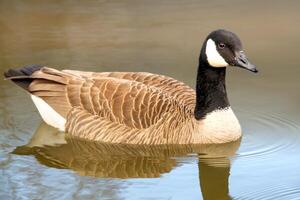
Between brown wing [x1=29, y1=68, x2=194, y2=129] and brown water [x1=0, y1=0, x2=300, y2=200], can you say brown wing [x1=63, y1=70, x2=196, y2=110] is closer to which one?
brown wing [x1=29, y1=68, x2=194, y2=129]

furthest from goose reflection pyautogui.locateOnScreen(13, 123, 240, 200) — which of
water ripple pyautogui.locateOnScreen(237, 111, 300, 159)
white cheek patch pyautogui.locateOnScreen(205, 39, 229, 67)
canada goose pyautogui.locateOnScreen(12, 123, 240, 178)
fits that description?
white cheek patch pyautogui.locateOnScreen(205, 39, 229, 67)

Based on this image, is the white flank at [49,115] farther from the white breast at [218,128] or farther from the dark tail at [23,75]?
the white breast at [218,128]

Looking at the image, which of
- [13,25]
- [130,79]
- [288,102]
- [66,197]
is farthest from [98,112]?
[13,25]

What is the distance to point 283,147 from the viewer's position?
684cm

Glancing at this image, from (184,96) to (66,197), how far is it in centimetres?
198

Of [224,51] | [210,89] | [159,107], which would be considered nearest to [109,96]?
[159,107]

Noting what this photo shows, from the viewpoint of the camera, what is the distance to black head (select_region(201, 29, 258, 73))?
6.71 m

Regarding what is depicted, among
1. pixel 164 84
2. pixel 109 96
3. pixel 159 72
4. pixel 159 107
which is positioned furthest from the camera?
pixel 159 72

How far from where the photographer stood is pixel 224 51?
6.77 meters

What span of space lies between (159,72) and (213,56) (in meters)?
2.23

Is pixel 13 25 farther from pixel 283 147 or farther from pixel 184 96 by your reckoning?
pixel 283 147

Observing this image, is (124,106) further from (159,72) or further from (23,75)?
(159,72)

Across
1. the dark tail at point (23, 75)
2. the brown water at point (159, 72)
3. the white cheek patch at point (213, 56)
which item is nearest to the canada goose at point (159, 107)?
the white cheek patch at point (213, 56)

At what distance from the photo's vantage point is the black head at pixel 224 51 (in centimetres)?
671
